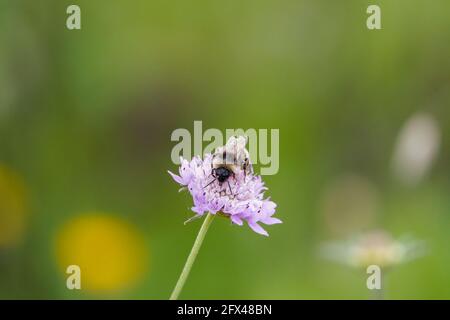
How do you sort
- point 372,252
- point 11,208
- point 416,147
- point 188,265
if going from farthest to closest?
point 11,208, point 416,147, point 372,252, point 188,265

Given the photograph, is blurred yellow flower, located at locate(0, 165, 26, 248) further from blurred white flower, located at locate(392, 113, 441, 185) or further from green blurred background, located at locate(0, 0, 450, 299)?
blurred white flower, located at locate(392, 113, 441, 185)

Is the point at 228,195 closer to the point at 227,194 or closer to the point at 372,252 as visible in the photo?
the point at 227,194

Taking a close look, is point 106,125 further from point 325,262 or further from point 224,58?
point 325,262

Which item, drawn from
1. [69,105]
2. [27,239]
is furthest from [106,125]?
[27,239]

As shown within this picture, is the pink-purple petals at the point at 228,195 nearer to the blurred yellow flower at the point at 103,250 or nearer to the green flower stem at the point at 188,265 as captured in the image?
the green flower stem at the point at 188,265

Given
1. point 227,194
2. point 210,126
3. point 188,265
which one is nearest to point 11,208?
point 210,126

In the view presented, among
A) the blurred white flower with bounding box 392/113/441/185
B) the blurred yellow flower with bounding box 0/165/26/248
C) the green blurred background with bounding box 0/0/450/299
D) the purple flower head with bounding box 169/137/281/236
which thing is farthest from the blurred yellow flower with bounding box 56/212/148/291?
the purple flower head with bounding box 169/137/281/236

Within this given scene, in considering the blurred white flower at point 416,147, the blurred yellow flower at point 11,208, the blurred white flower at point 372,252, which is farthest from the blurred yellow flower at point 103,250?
the blurred white flower at point 416,147

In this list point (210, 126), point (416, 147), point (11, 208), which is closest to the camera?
point (416, 147)
